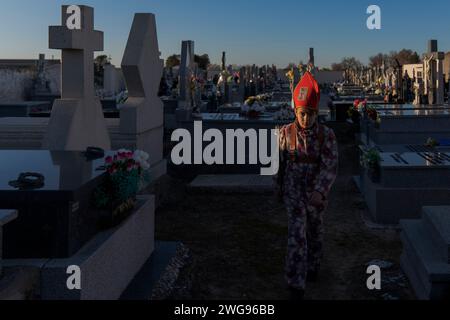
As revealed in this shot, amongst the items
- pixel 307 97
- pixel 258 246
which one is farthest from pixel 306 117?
pixel 258 246

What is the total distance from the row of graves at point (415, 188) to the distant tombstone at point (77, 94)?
3.43 m

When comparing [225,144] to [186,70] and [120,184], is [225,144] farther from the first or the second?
[120,184]

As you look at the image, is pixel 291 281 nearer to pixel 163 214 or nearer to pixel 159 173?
pixel 163 214

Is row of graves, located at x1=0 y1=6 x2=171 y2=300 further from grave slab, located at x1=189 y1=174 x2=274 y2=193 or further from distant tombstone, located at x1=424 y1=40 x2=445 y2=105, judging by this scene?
distant tombstone, located at x1=424 y1=40 x2=445 y2=105

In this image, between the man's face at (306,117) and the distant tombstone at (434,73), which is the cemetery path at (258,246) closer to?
the man's face at (306,117)

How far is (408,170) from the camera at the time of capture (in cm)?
642

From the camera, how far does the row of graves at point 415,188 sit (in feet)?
12.9

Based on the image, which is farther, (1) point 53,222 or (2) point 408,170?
(2) point 408,170

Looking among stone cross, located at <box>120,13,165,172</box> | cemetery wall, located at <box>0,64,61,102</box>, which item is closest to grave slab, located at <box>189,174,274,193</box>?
stone cross, located at <box>120,13,165,172</box>

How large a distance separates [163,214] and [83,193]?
4039mm

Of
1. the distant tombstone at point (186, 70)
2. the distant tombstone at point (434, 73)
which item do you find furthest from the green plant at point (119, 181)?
the distant tombstone at point (434, 73)

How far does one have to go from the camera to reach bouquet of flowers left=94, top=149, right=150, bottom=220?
11.6ft

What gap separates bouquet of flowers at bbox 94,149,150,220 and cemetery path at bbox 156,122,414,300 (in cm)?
78

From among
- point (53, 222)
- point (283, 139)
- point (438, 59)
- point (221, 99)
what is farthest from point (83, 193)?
point (221, 99)
